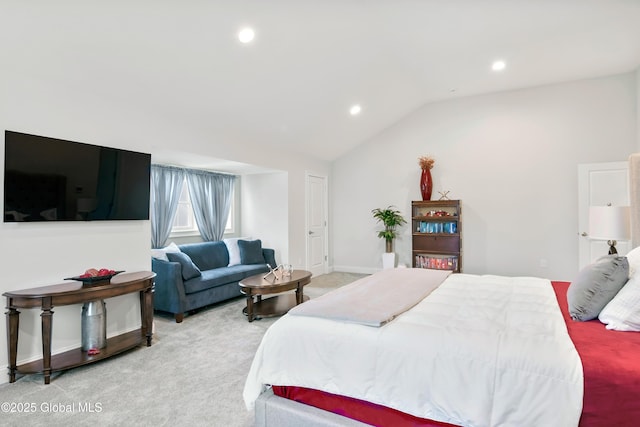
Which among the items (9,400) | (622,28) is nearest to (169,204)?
(9,400)

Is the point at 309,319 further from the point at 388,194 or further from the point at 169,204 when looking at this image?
the point at 388,194

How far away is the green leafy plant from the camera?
21.1 ft

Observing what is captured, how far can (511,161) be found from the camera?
5.73 m

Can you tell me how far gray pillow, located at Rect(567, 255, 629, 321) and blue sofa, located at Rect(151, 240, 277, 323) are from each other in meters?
3.66

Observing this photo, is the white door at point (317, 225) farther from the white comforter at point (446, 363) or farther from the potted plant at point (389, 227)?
the white comforter at point (446, 363)

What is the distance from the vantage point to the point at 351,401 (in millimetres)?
1638

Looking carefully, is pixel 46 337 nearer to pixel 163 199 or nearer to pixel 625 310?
pixel 163 199

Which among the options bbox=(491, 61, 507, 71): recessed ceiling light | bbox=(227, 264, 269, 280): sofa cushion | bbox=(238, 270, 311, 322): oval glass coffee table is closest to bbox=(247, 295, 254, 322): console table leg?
bbox=(238, 270, 311, 322): oval glass coffee table

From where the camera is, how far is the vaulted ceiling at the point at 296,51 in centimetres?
267

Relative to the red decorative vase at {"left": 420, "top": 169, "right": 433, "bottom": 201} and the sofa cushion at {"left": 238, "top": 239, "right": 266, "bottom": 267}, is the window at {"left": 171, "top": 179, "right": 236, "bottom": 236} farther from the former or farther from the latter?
the red decorative vase at {"left": 420, "top": 169, "right": 433, "bottom": 201}

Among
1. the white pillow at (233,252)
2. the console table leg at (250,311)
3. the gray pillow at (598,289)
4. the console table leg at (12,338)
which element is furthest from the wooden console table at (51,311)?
the gray pillow at (598,289)

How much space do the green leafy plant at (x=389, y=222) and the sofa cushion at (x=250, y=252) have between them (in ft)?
7.65

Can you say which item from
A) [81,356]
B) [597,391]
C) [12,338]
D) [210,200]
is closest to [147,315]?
[81,356]

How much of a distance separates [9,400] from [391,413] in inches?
102
